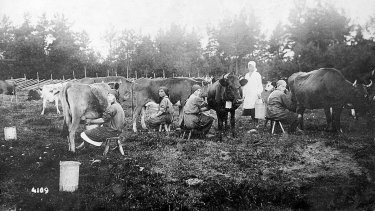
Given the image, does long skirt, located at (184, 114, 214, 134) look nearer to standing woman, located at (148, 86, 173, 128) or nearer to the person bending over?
the person bending over

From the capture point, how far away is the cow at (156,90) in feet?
43.0

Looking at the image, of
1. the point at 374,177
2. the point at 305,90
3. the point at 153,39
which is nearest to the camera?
the point at 374,177

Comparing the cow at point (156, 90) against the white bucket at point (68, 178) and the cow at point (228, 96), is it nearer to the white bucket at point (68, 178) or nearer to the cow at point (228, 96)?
the cow at point (228, 96)

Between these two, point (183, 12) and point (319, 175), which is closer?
point (319, 175)

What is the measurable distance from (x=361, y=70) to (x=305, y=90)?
2.61m

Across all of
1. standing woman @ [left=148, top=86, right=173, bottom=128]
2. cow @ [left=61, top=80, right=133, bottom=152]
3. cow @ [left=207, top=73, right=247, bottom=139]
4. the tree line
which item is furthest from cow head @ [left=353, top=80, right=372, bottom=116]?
cow @ [left=61, top=80, right=133, bottom=152]

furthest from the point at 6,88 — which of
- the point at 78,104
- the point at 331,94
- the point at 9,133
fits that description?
the point at 331,94

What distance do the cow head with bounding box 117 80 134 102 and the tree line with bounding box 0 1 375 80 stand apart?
692cm

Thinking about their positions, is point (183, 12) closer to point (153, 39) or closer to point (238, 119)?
point (238, 119)

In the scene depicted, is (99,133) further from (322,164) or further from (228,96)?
(322,164)

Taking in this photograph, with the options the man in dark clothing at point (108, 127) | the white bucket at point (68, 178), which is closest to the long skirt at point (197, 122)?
the man in dark clothing at point (108, 127)

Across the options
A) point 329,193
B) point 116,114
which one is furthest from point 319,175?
point 116,114

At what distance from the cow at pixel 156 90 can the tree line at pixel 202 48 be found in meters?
5.43

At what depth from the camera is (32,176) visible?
23.3 ft
